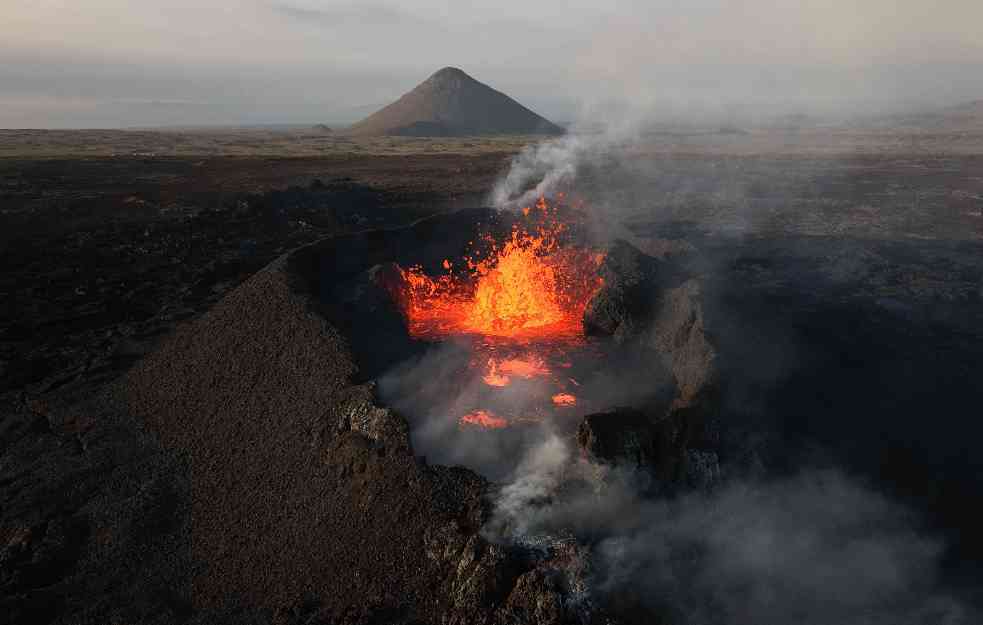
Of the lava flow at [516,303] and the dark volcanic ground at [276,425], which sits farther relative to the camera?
the lava flow at [516,303]

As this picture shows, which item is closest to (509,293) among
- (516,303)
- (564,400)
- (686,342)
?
(516,303)

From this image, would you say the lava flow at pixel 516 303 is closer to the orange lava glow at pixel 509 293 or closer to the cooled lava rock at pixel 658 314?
the orange lava glow at pixel 509 293

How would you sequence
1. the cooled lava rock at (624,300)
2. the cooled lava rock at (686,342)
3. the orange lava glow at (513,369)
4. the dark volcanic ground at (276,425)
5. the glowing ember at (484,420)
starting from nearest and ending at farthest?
the dark volcanic ground at (276,425) < the glowing ember at (484,420) < the cooled lava rock at (686,342) < the orange lava glow at (513,369) < the cooled lava rock at (624,300)

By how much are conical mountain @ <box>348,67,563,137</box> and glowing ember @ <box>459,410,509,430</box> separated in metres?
157

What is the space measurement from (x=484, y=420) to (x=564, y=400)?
7.72ft

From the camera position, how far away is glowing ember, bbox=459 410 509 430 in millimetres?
13062

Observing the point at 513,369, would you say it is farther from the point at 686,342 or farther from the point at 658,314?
the point at 658,314

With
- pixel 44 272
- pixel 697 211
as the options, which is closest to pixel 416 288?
pixel 44 272

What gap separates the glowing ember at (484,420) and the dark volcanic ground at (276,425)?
2.58 meters

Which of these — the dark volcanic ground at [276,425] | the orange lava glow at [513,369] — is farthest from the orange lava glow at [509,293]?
the dark volcanic ground at [276,425]

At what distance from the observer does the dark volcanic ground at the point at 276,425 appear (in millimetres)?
10156

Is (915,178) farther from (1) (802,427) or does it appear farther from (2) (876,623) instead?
(2) (876,623)

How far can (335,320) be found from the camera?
52.1 feet

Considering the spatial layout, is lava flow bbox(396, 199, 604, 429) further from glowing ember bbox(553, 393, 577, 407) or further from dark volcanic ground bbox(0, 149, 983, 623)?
dark volcanic ground bbox(0, 149, 983, 623)
